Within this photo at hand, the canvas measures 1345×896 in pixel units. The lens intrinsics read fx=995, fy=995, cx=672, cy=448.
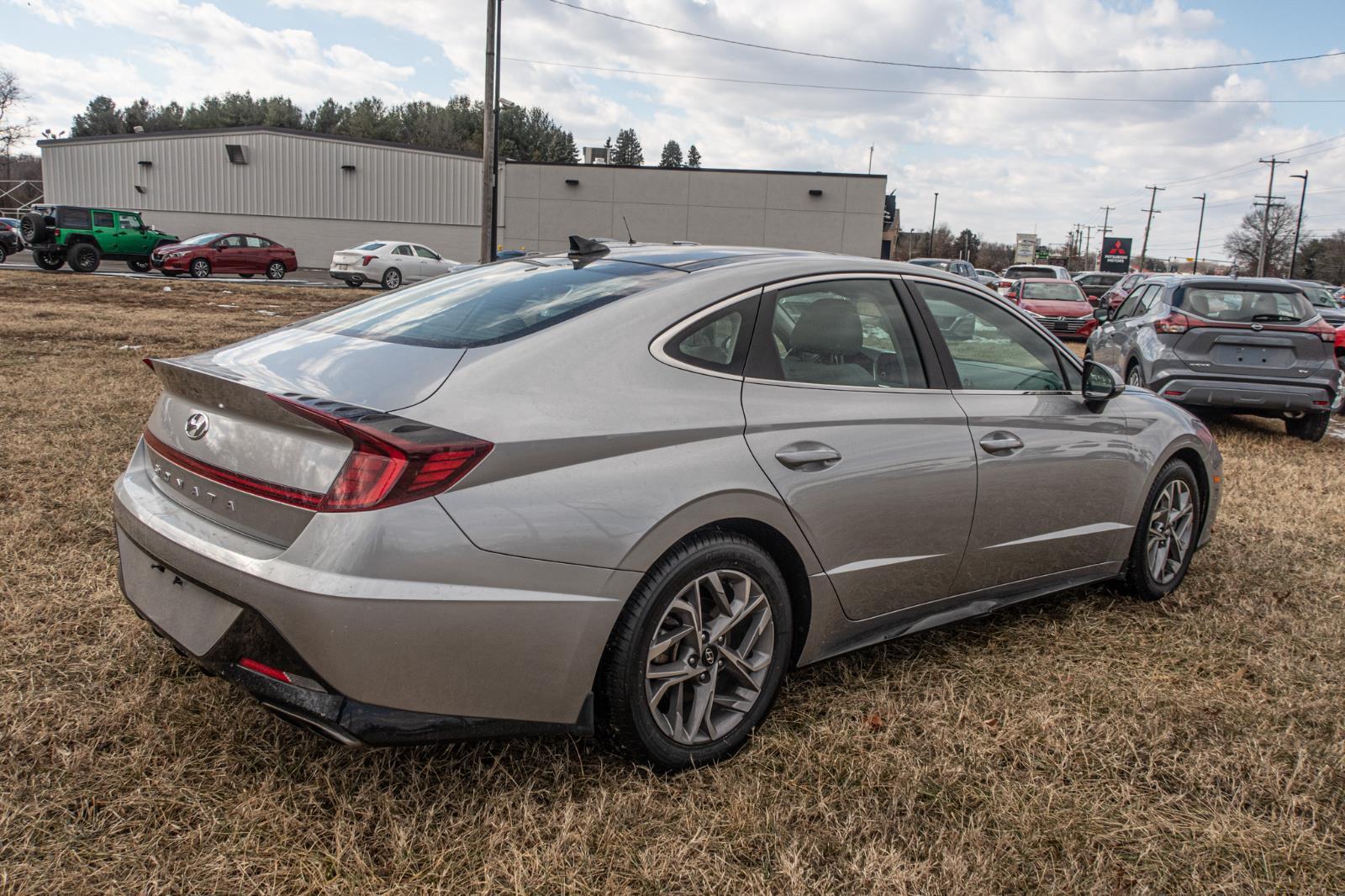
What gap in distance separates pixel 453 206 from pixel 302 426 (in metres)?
44.8

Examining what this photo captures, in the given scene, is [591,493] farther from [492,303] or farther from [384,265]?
[384,265]

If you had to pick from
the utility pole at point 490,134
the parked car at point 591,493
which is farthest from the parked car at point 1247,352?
the utility pole at point 490,134

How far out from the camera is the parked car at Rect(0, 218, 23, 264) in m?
29.7

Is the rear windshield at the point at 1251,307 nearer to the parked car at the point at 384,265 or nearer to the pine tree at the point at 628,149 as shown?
the parked car at the point at 384,265

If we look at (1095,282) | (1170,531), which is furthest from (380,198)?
(1170,531)

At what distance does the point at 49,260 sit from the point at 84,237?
3.50 feet

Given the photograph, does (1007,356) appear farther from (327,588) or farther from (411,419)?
(327,588)

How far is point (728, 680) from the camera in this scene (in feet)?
9.59

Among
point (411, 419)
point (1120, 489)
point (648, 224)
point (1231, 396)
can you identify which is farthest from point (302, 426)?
point (648, 224)

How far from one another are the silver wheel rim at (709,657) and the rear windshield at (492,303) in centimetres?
86

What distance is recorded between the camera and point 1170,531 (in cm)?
450

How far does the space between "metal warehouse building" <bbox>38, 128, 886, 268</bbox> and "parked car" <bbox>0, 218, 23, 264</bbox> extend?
11.7 metres

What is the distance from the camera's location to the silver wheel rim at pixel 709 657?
8.79 feet

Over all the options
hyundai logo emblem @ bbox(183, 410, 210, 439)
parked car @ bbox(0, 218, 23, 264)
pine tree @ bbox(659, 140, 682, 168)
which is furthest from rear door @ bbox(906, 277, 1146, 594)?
pine tree @ bbox(659, 140, 682, 168)
